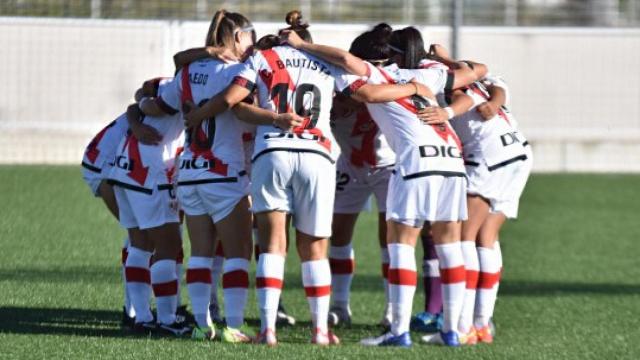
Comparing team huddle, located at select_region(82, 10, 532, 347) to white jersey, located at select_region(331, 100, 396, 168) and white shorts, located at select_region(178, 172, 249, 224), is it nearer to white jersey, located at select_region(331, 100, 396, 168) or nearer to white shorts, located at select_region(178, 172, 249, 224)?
white shorts, located at select_region(178, 172, 249, 224)

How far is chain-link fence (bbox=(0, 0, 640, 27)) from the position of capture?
21.3 metres

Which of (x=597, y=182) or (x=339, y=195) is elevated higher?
(x=339, y=195)

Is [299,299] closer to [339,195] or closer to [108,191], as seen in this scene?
[339,195]

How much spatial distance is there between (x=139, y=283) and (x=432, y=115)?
2.36 m

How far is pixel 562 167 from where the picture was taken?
24906 millimetres

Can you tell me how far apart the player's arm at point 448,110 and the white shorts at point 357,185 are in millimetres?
1185

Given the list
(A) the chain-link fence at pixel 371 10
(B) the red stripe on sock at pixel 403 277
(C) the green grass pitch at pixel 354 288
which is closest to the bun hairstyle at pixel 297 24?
(B) the red stripe on sock at pixel 403 277

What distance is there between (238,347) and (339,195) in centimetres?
219

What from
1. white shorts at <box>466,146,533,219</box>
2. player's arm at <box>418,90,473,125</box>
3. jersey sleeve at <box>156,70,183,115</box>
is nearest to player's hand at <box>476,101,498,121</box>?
player's arm at <box>418,90,473,125</box>

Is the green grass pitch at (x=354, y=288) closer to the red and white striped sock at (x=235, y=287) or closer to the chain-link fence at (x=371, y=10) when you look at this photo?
the red and white striped sock at (x=235, y=287)

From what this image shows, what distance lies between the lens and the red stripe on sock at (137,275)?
8.84 meters

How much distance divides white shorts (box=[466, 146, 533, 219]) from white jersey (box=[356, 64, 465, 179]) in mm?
587

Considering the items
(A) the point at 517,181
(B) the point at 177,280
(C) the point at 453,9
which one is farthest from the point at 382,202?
(C) the point at 453,9

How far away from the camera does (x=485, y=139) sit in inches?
355
